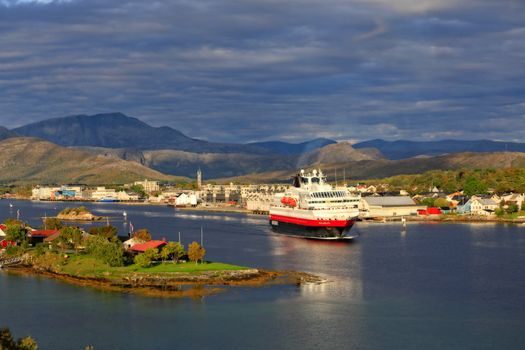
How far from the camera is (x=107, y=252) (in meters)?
47.8

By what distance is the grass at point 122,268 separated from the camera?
45469 mm

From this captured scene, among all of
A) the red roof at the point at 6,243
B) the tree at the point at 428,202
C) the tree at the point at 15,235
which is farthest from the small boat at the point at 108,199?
the tree at the point at 15,235

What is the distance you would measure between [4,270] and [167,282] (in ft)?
41.7

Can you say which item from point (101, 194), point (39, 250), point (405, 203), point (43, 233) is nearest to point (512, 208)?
point (405, 203)

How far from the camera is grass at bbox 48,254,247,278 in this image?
4547 centimetres

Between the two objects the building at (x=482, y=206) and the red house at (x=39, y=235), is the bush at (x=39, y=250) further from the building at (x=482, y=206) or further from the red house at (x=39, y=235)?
the building at (x=482, y=206)

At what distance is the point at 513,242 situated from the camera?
6619cm

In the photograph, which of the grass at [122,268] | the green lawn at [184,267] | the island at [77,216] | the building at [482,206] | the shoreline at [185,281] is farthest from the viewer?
the island at [77,216]

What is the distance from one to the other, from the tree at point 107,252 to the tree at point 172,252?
244 centimetres

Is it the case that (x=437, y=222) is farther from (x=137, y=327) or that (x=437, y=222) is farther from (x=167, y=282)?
(x=137, y=327)

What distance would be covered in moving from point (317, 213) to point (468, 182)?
55943 mm

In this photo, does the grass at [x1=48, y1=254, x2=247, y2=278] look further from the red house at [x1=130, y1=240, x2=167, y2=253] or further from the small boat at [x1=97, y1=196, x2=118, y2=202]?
the small boat at [x1=97, y1=196, x2=118, y2=202]

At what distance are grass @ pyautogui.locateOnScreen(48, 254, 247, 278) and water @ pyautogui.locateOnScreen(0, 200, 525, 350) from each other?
2.06m

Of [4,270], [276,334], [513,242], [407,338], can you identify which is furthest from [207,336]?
[513,242]
